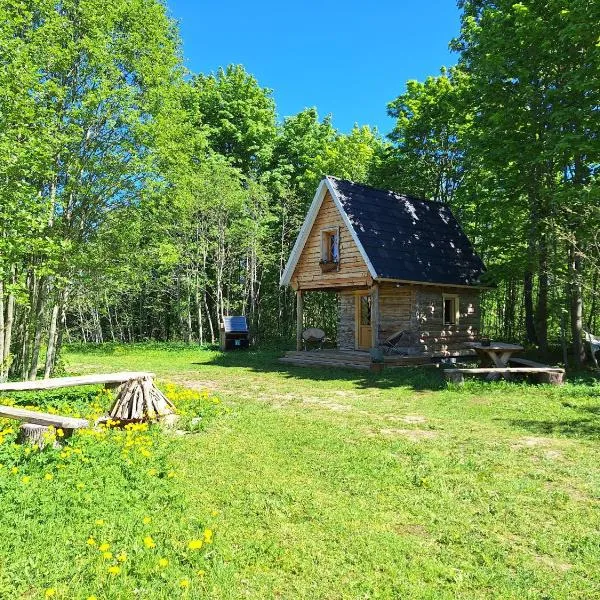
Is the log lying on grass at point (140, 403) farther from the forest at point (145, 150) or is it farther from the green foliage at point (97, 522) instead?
the forest at point (145, 150)

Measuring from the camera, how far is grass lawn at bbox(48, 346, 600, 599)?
3447 millimetres

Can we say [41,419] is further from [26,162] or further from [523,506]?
[523,506]

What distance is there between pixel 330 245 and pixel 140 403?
1246 centimetres

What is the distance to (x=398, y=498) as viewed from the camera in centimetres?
488

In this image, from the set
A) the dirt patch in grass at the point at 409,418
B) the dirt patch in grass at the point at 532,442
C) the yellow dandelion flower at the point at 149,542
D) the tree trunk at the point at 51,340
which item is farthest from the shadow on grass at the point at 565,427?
the tree trunk at the point at 51,340

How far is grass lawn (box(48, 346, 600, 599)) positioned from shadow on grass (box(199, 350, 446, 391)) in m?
2.67

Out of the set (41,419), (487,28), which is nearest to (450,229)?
(487,28)

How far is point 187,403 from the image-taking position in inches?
344

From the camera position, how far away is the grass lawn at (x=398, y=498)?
3447 millimetres

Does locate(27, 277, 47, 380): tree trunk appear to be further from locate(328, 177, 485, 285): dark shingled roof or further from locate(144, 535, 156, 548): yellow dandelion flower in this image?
locate(328, 177, 485, 285): dark shingled roof

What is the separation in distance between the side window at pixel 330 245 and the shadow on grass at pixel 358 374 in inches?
176

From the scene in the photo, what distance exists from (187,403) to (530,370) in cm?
848

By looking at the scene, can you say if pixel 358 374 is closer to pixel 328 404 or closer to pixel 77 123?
pixel 328 404

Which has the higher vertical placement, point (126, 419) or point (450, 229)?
point (450, 229)
